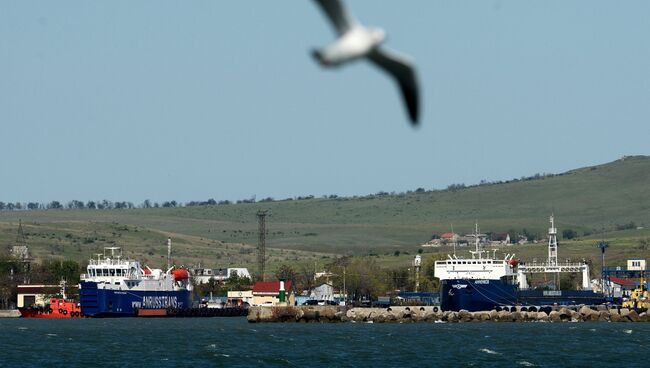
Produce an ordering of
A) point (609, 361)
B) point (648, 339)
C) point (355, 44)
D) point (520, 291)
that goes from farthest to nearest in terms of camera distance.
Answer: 1. point (520, 291)
2. point (648, 339)
3. point (609, 361)
4. point (355, 44)

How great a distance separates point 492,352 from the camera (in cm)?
7750

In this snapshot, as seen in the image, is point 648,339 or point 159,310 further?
point 159,310

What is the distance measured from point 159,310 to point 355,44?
511 ft

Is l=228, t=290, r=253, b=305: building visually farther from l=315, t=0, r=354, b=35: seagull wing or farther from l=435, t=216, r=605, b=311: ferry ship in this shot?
A: l=315, t=0, r=354, b=35: seagull wing

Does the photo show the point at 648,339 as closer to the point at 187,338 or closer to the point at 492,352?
the point at 492,352

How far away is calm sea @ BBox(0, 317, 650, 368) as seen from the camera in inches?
2768

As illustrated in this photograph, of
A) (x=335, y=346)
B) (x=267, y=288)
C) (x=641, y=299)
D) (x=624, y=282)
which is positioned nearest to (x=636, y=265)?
(x=624, y=282)

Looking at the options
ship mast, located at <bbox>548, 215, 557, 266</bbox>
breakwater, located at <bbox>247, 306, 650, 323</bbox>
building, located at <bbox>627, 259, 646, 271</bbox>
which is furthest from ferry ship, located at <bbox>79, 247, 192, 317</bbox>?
building, located at <bbox>627, 259, 646, 271</bbox>

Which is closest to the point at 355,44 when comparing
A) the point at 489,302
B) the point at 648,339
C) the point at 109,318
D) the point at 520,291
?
the point at 648,339

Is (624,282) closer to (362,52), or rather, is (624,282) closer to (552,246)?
(552,246)

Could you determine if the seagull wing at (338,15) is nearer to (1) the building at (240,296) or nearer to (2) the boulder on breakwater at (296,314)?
(2) the boulder on breakwater at (296,314)

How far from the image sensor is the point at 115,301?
531ft

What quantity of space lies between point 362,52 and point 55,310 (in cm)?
16169

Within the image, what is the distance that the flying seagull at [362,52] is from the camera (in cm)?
1373
